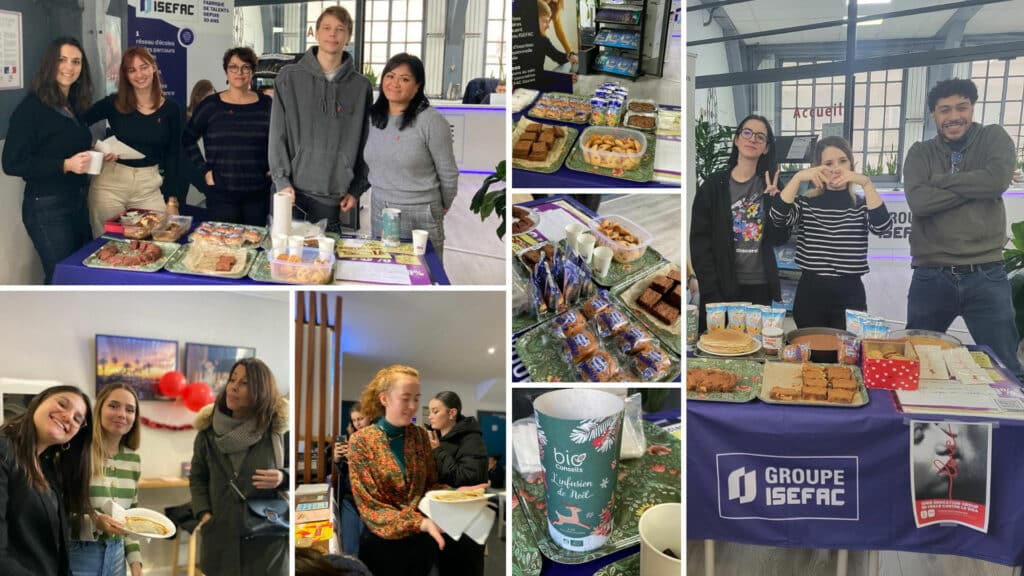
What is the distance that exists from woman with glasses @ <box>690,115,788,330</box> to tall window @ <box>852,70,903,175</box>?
0.26 m

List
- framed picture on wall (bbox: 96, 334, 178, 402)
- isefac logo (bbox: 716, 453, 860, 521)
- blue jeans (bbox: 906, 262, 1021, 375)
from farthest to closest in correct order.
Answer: blue jeans (bbox: 906, 262, 1021, 375) < isefac logo (bbox: 716, 453, 860, 521) < framed picture on wall (bbox: 96, 334, 178, 402)

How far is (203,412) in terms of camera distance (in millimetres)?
2229

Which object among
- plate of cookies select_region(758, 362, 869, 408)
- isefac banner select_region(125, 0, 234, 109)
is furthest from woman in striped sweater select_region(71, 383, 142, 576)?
plate of cookies select_region(758, 362, 869, 408)

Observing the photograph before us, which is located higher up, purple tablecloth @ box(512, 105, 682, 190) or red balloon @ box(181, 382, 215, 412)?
purple tablecloth @ box(512, 105, 682, 190)

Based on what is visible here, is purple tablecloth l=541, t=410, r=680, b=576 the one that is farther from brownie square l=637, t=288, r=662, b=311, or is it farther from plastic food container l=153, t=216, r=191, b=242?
plastic food container l=153, t=216, r=191, b=242

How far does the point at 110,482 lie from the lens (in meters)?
2.23

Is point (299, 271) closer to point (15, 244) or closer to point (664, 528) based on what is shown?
point (15, 244)

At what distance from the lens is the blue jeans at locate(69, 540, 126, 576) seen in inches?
87.7

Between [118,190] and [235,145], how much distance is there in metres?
0.31

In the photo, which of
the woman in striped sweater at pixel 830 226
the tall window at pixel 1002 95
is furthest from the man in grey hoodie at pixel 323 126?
the tall window at pixel 1002 95

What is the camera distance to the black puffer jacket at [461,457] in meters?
2.24

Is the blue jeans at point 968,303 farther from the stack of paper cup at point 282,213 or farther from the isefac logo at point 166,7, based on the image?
the isefac logo at point 166,7

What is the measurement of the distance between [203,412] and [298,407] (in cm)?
23

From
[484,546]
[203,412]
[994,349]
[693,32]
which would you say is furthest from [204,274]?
[994,349]
